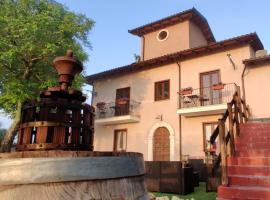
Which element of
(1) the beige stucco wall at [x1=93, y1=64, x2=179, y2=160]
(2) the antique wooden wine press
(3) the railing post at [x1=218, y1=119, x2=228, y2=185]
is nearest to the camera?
(2) the antique wooden wine press

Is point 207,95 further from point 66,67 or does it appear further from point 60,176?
point 60,176

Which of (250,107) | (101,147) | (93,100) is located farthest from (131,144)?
(250,107)

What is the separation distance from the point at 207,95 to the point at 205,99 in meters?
0.64

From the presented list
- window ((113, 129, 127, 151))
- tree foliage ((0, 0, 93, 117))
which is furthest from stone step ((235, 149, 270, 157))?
window ((113, 129, 127, 151))

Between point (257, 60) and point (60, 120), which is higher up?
point (257, 60)

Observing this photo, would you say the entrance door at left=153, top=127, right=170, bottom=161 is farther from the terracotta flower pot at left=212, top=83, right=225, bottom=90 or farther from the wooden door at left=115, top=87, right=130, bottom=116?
the terracotta flower pot at left=212, top=83, right=225, bottom=90

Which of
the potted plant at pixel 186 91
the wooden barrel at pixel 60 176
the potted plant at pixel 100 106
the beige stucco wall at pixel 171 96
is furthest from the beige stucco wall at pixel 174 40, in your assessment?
the wooden barrel at pixel 60 176

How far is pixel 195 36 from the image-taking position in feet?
55.4

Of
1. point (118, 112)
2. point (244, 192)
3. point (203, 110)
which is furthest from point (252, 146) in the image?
point (118, 112)

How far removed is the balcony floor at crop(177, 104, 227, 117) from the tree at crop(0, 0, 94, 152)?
590 cm

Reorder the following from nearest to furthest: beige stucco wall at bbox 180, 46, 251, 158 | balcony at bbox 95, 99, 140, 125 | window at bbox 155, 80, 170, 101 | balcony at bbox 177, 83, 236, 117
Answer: balcony at bbox 177, 83, 236, 117
beige stucco wall at bbox 180, 46, 251, 158
window at bbox 155, 80, 170, 101
balcony at bbox 95, 99, 140, 125

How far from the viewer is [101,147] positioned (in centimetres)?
1689

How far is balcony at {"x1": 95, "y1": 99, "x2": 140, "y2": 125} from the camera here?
15325mm

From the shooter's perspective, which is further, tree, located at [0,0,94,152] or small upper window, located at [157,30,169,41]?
small upper window, located at [157,30,169,41]
